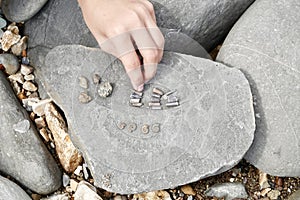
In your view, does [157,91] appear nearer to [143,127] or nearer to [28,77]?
[143,127]

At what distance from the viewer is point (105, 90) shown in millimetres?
1606

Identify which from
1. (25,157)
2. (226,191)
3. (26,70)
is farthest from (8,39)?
(226,191)

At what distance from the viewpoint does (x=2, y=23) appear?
5.91 feet

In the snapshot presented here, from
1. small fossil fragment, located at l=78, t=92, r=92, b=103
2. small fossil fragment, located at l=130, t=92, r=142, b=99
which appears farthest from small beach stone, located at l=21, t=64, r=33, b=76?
small fossil fragment, located at l=130, t=92, r=142, b=99

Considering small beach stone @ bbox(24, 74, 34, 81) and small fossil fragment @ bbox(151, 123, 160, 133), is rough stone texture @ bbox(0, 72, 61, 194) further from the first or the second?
small fossil fragment @ bbox(151, 123, 160, 133)

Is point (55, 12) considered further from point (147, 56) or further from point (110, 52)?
point (147, 56)

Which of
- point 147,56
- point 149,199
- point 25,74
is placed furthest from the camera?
point 25,74

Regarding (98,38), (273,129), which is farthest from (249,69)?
(98,38)

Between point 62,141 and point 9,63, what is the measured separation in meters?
0.29

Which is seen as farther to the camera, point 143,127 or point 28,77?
point 28,77

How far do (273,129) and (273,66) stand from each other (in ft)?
0.54

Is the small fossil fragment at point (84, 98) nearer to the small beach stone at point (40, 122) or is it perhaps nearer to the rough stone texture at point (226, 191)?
the small beach stone at point (40, 122)

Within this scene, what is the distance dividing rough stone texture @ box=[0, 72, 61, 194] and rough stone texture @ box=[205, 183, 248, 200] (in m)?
0.41

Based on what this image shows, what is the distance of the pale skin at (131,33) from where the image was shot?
1.54m
